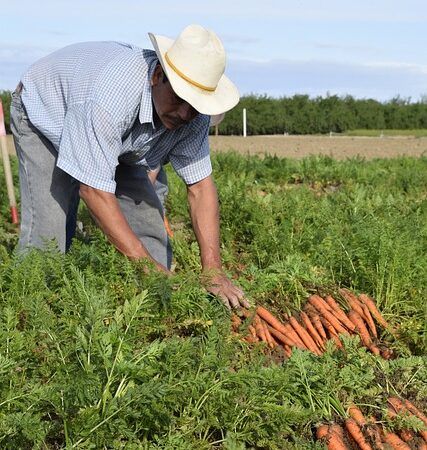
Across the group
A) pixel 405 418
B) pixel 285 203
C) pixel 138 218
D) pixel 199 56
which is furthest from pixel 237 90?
pixel 285 203

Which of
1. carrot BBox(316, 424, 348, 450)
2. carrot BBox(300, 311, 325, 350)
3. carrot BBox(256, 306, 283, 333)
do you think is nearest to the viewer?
carrot BBox(316, 424, 348, 450)

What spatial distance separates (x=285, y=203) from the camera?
7.46m

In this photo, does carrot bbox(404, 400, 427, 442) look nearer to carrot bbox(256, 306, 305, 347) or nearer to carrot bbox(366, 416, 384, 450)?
carrot bbox(366, 416, 384, 450)

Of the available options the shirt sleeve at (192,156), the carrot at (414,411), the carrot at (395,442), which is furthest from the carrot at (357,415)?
the shirt sleeve at (192,156)

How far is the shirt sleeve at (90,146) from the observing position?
3.94 meters

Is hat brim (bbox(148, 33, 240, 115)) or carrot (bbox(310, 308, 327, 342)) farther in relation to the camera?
carrot (bbox(310, 308, 327, 342))

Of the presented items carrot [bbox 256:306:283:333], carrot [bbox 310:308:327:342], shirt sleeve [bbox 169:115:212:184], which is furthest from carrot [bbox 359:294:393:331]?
shirt sleeve [bbox 169:115:212:184]

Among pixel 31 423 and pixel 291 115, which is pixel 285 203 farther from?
pixel 291 115

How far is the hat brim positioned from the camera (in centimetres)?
380

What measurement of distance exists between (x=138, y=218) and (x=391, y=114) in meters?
44.0

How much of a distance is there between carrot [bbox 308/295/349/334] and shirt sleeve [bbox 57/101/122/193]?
4.45 feet

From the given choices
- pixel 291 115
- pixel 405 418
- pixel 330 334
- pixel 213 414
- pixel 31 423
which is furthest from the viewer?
pixel 291 115

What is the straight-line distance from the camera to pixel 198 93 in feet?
12.6

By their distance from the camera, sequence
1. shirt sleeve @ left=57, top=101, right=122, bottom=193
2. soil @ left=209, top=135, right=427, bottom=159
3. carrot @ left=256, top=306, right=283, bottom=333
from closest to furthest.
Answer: shirt sleeve @ left=57, top=101, right=122, bottom=193, carrot @ left=256, top=306, right=283, bottom=333, soil @ left=209, top=135, right=427, bottom=159
